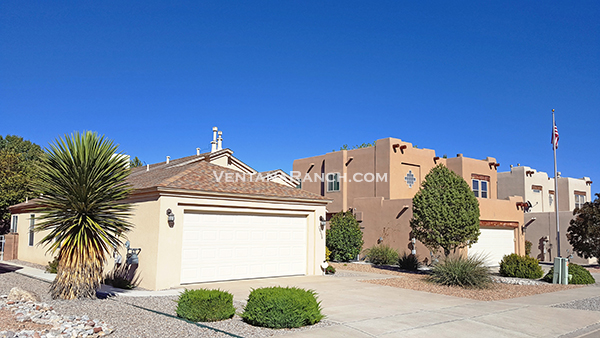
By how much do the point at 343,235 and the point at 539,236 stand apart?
58.1 feet

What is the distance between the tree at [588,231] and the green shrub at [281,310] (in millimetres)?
23665

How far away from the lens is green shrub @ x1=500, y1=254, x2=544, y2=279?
18844 millimetres

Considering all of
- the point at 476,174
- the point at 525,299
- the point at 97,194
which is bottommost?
the point at 525,299

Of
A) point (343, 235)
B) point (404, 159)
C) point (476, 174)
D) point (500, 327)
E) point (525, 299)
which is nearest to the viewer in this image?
point (500, 327)

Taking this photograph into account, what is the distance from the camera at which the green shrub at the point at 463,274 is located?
49.1 ft

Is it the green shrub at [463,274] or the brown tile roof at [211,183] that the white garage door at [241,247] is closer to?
the brown tile roof at [211,183]

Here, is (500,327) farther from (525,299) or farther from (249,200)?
(249,200)

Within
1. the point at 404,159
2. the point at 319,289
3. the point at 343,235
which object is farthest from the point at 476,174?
the point at 319,289

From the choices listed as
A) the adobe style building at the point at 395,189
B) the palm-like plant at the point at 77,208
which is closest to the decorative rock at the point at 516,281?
the adobe style building at the point at 395,189

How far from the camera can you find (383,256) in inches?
968

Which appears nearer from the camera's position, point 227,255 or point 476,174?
point 227,255

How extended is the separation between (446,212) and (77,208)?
13.3m

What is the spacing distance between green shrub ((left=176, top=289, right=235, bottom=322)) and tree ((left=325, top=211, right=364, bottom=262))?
16.6 meters

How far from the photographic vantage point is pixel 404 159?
97.7ft
